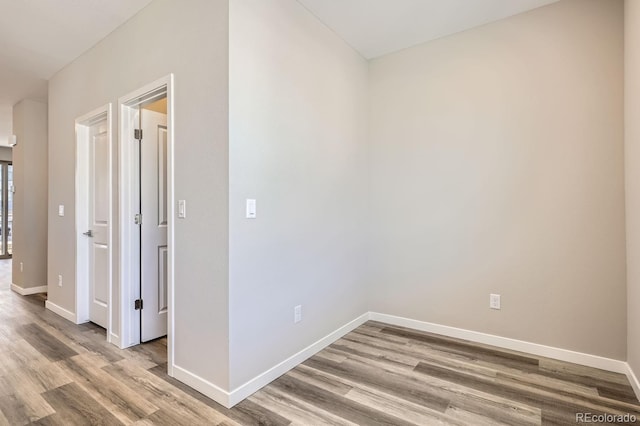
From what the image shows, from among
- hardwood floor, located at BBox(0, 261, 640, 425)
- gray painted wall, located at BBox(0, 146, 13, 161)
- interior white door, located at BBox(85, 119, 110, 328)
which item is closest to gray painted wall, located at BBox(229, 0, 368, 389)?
hardwood floor, located at BBox(0, 261, 640, 425)

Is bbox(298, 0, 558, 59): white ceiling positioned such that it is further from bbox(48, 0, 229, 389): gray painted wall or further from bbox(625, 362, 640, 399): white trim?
bbox(625, 362, 640, 399): white trim

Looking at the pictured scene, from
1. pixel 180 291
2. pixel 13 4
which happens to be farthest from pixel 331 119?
pixel 13 4

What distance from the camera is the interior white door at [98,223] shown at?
313 cm

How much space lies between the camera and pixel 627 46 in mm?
2215

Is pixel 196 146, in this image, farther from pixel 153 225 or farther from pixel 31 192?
pixel 31 192

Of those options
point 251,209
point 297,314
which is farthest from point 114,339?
point 251,209

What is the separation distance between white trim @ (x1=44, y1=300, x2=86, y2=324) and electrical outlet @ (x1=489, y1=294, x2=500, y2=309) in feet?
13.0

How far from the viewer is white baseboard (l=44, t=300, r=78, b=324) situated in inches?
133

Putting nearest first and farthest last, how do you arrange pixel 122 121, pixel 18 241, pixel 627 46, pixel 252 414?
pixel 252 414, pixel 627 46, pixel 122 121, pixel 18 241

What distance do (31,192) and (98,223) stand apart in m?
2.42

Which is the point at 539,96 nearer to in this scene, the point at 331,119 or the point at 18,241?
the point at 331,119

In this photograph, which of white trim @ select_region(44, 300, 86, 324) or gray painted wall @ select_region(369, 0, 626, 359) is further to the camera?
white trim @ select_region(44, 300, 86, 324)

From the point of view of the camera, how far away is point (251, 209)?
82.4 inches

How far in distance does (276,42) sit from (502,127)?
194 cm
